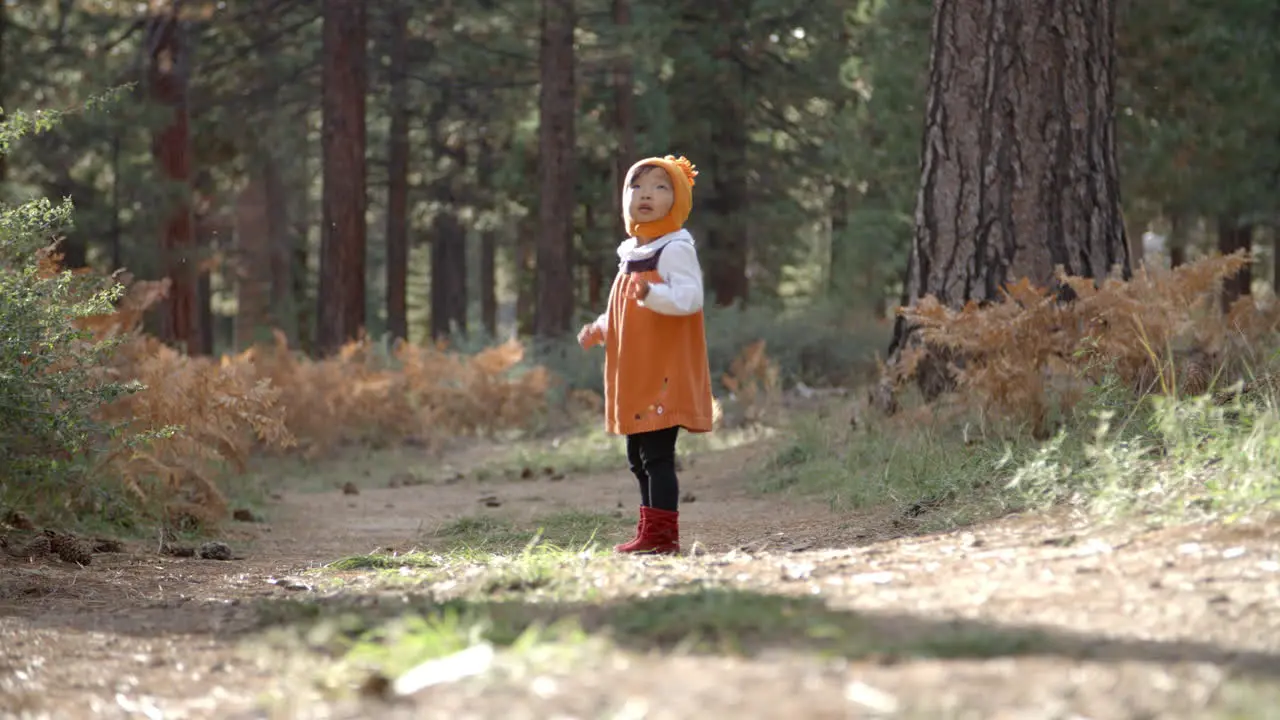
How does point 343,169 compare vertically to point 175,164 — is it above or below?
below

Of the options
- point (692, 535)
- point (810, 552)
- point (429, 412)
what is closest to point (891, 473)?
point (692, 535)

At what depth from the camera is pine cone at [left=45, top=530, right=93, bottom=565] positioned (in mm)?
6332

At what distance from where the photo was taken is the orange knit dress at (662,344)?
5.89 m

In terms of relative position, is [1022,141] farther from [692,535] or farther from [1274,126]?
[1274,126]

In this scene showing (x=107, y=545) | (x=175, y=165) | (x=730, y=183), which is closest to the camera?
(x=107, y=545)

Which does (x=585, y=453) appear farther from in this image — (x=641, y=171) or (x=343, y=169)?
(x=343, y=169)

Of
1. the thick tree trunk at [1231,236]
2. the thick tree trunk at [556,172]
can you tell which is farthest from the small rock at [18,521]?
the thick tree trunk at [1231,236]

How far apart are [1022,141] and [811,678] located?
19.5 feet

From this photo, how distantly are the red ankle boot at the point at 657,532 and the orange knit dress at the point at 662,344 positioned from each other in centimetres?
36

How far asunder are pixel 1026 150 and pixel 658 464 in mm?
3529

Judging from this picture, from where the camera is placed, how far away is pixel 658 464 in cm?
602

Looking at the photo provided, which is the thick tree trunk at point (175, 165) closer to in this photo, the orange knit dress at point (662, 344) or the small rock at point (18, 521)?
the small rock at point (18, 521)

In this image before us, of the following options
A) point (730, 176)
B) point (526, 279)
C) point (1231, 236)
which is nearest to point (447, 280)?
point (526, 279)

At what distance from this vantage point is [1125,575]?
13.2ft
